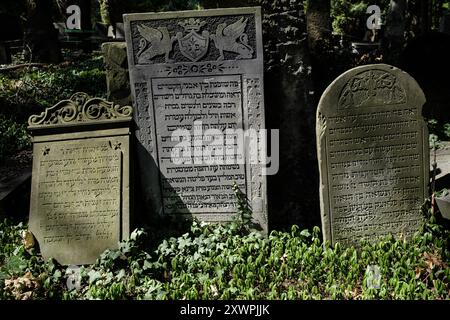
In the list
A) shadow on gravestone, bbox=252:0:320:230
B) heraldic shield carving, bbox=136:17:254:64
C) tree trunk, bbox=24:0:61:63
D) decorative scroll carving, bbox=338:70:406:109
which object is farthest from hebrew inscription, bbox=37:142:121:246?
tree trunk, bbox=24:0:61:63

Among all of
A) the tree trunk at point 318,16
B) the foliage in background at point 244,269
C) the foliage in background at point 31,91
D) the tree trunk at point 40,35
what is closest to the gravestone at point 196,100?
the foliage in background at point 244,269

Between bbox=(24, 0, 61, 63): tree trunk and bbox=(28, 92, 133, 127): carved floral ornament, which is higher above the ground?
bbox=(24, 0, 61, 63): tree trunk

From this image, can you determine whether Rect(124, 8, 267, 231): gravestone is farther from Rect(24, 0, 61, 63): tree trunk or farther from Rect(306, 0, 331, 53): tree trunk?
Rect(24, 0, 61, 63): tree trunk

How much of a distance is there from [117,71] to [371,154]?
2692mm

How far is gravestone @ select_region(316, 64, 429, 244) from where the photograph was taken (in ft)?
13.0

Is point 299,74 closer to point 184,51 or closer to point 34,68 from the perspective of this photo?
point 184,51

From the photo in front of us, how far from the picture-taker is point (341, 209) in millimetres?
4066

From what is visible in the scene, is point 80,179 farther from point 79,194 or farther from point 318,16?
point 318,16

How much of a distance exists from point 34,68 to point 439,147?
9.09 meters

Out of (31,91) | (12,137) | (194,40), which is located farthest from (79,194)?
(31,91)

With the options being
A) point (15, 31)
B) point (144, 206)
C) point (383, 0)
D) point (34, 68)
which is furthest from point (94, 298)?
point (383, 0)

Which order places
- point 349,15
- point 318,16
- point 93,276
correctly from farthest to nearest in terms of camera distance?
point 349,15, point 318,16, point 93,276

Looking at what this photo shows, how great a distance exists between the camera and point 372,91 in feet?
13.0

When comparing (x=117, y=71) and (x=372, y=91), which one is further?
(x=117, y=71)
